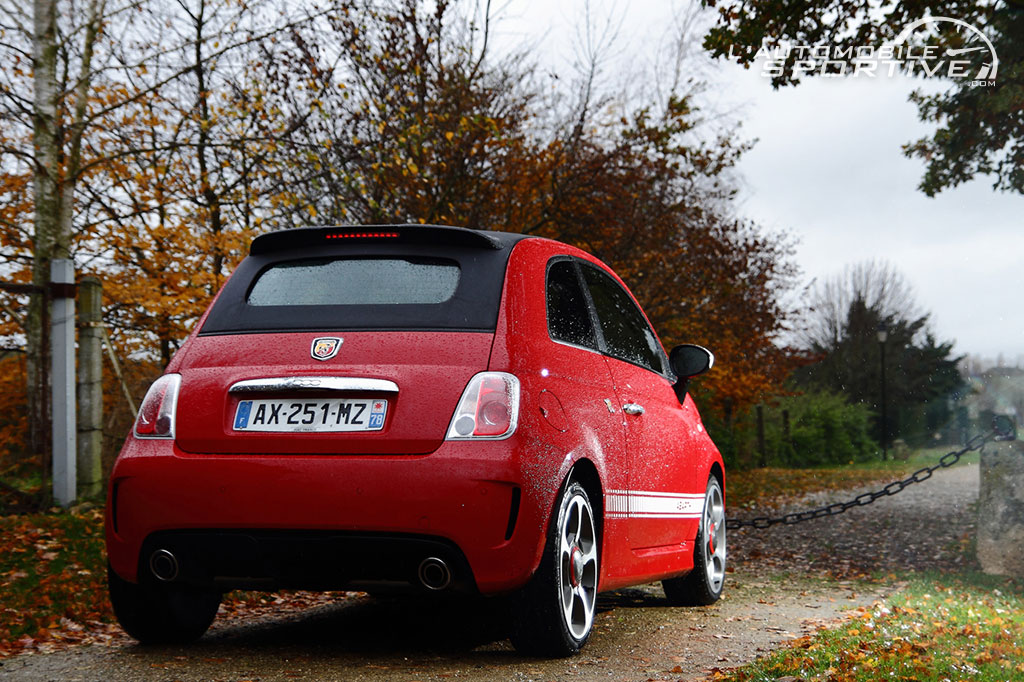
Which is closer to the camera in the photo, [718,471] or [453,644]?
[453,644]

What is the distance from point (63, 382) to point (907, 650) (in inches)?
279

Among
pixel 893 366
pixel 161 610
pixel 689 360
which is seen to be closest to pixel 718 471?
pixel 689 360

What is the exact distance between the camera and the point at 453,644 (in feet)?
17.0

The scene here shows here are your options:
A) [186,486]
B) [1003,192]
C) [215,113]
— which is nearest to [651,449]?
[186,486]

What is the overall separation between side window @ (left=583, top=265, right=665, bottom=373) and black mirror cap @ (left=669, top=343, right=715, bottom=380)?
0.28 feet

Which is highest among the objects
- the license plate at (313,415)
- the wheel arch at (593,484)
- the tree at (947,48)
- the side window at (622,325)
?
the tree at (947,48)

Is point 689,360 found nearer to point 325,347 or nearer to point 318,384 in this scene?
point 325,347

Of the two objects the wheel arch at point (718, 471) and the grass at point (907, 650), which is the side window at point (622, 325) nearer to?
the wheel arch at point (718, 471)

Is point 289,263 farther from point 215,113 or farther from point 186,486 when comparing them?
point 215,113

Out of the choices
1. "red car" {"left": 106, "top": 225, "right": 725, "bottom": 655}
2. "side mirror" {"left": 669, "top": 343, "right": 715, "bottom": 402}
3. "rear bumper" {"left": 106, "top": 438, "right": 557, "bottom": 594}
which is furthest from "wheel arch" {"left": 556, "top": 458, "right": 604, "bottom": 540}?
"side mirror" {"left": 669, "top": 343, "right": 715, "bottom": 402}

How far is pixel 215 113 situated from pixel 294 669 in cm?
1094

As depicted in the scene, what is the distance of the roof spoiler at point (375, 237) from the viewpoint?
487cm

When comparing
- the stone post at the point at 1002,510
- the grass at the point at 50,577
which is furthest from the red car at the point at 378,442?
the stone post at the point at 1002,510

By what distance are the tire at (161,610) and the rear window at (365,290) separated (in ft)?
3.75
